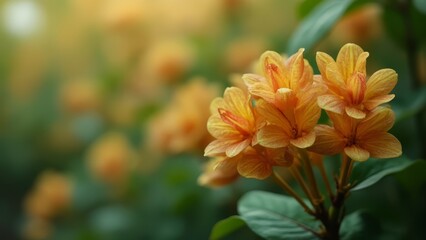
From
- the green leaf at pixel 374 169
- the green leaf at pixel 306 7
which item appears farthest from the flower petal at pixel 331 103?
the green leaf at pixel 306 7

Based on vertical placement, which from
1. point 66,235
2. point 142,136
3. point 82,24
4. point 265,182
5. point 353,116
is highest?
point 82,24

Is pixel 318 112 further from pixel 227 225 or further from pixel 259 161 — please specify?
pixel 227 225

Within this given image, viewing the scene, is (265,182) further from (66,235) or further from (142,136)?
(66,235)

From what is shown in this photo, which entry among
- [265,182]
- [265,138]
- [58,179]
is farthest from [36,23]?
[265,138]

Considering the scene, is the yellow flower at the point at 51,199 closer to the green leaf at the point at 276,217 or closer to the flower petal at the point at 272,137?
the green leaf at the point at 276,217

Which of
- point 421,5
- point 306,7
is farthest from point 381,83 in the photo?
point 306,7

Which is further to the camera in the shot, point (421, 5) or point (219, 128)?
point (421, 5)

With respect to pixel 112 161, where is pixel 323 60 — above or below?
below
